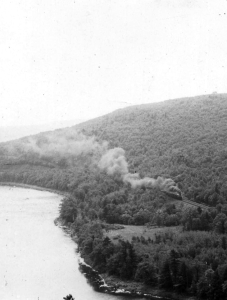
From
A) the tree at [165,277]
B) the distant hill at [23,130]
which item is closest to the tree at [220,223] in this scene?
the tree at [165,277]

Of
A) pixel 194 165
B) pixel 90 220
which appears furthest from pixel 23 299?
pixel 194 165

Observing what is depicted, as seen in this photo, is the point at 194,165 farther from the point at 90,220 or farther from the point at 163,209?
the point at 90,220

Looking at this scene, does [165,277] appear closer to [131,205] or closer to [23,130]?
[131,205]

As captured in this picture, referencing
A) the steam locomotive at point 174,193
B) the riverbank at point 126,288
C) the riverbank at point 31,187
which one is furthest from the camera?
the riverbank at point 31,187

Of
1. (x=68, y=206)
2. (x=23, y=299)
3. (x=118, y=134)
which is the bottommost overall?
(x=23, y=299)

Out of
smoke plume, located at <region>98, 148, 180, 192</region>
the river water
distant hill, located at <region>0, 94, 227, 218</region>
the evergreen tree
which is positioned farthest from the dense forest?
the river water

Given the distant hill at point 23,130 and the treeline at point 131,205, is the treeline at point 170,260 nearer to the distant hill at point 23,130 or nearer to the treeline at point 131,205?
the treeline at point 131,205

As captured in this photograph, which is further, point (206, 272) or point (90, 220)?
point (90, 220)
